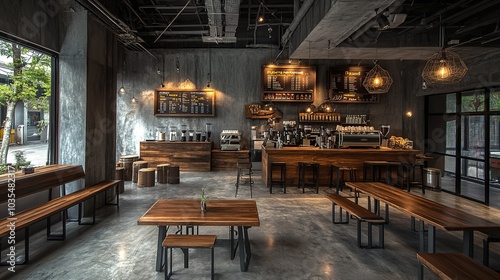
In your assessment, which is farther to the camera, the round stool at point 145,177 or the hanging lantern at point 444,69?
the round stool at point 145,177

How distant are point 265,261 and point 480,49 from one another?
6.39m

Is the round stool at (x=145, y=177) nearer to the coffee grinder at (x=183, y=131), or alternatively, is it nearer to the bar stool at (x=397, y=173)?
the coffee grinder at (x=183, y=131)

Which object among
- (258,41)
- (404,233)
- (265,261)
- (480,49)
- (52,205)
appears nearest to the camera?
(265,261)

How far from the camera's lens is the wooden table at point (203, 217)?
2.68 metres

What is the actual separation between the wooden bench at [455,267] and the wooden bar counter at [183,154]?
7234 millimetres

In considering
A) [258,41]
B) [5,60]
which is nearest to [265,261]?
[5,60]

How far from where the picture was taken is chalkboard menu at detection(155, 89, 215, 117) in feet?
31.0

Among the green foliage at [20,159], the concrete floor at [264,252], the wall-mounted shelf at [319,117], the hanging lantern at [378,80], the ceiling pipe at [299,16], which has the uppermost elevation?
the ceiling pipe at [299,16]

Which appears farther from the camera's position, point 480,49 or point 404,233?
point 480,49

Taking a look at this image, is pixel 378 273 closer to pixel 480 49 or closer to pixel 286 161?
pixel 286 161

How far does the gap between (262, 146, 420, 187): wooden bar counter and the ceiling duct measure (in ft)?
9.93

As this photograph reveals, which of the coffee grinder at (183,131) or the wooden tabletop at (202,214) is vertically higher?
the coffee grinder at (183,131)

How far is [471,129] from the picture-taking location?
20.3ft

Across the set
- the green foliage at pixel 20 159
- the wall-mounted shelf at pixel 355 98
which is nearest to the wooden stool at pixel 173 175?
Answer: the green foliage at pixel 20 159
